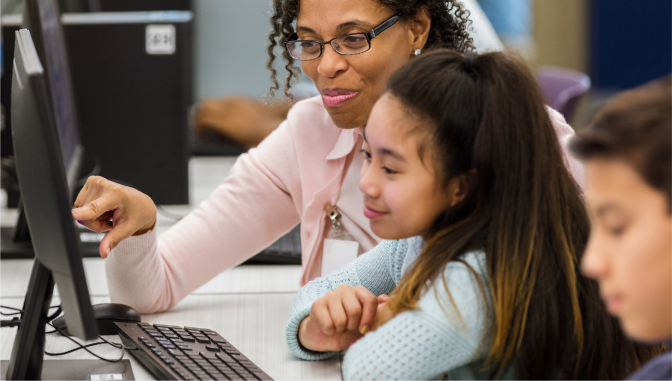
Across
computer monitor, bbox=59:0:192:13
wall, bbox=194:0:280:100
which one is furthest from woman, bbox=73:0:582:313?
wall, bbox=194:0:280:100

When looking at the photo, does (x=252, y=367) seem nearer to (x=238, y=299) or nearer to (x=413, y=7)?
(x=238, y=299)

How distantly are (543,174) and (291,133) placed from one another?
590 mm

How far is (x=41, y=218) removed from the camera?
79 centimetres

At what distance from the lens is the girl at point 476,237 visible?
831mm

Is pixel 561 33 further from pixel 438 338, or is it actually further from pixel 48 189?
pixel 48 189

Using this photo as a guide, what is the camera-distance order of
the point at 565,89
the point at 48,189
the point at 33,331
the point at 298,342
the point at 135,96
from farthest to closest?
1. the point at 565,89
2. the point at 135,96
3. the point at 298,342
4. the point at 33,331
5. the point at 48,189

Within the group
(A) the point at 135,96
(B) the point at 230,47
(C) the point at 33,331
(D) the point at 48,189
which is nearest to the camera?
(D) the point at 48,189

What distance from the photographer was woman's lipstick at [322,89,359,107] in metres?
1.25

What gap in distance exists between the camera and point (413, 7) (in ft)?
4.10

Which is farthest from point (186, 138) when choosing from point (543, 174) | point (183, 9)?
point (183, 9)

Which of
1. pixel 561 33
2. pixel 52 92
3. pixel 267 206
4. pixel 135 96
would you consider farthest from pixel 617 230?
pixel 561 33

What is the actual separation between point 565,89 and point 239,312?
179 cm

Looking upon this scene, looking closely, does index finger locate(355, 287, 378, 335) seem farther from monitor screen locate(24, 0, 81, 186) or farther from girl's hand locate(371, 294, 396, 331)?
monitor screen locate(24, 0, 81, 186)

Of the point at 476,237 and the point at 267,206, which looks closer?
the point at 476,237
